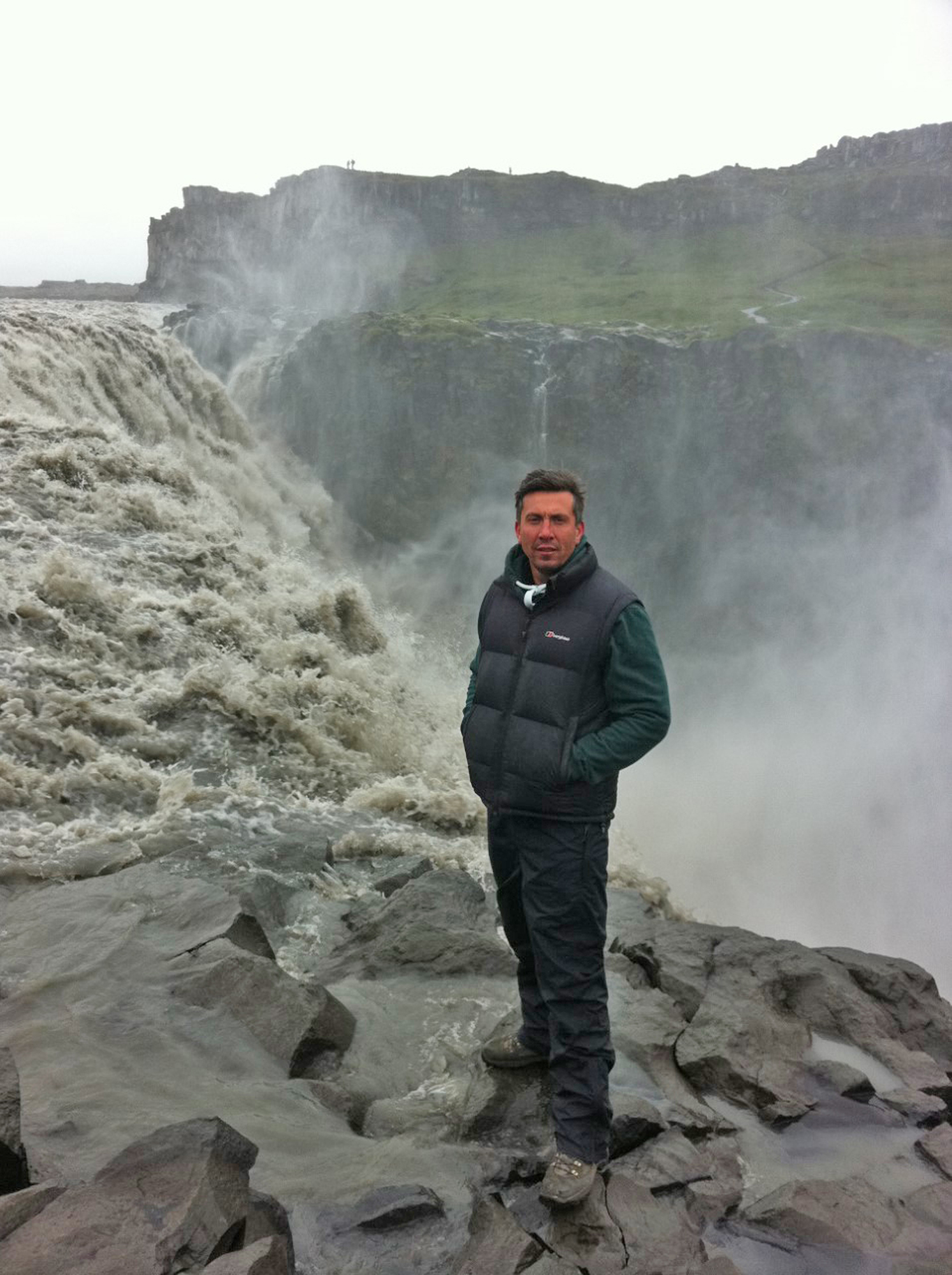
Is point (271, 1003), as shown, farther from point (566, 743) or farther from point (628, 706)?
point (628, 706)

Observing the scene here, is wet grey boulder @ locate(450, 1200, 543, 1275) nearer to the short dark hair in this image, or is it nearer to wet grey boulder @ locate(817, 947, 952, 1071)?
the short dark hair

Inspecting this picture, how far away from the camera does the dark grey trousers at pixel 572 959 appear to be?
10.2ft

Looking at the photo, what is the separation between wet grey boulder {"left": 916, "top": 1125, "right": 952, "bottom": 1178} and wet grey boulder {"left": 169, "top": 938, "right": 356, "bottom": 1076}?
2.68m

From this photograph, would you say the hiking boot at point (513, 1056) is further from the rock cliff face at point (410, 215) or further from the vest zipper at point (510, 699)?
the rock cliff face at point (410, 215)

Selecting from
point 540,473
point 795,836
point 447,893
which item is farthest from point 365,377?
point 540,473

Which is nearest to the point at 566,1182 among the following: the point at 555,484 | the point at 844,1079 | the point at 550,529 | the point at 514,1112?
A: the point at 514,1112

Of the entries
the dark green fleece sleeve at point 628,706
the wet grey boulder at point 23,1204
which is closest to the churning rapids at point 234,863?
the wet grey boulder at point 23,1204

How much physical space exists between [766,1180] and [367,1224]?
171 centimetres

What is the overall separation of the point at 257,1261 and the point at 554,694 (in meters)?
1.82

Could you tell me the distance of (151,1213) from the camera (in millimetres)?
2365

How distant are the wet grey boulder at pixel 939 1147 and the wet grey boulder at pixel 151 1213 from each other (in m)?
2.94

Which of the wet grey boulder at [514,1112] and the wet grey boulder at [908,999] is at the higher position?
the wet grey boulder at [514,1112]

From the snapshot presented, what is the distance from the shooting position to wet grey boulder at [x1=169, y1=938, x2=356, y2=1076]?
4113mm

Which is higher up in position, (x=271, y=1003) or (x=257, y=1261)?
(x=257, y=1261)
